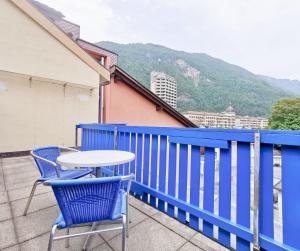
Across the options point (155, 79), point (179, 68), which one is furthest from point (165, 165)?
point (179, 68)

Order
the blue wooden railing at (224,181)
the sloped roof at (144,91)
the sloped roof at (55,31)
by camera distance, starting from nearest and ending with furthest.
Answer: the blue wooden railing at (224,181), the sloped roof at (55,31), the sloped roof at (144,91)

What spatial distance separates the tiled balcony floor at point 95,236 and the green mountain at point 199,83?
3079 cm

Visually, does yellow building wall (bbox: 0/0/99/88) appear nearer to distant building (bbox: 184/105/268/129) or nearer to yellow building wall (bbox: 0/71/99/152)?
yellow building wall (bbox: 0/71/99/152)

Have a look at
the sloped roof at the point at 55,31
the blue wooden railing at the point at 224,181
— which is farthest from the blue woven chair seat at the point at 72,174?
the sloped roof at the point at 55,31

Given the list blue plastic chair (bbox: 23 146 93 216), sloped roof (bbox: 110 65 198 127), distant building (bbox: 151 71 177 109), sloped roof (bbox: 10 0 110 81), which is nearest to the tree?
distant building (bbox: 151 71 177 109)

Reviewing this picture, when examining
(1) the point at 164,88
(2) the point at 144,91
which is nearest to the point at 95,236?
(2) the point at 144,91

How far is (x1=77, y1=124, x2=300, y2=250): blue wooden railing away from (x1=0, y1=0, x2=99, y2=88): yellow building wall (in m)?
4.71

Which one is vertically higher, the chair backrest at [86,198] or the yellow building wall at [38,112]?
the yellow building wall at [38,112]

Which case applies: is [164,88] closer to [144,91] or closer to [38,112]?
[144,91]

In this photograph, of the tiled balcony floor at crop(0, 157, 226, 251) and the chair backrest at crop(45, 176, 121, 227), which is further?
the tiled balcony floor at crop(0, 157, 226, 251)

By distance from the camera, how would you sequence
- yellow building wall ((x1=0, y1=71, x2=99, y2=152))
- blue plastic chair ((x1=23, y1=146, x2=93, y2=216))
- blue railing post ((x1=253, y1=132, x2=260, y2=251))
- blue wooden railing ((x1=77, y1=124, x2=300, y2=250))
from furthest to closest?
yellow building wall ((x1=0, y1=71, x2=99, y2=152)) < blue plastic chair ((x1=23, y1=146, x2=93, y2=216)) < blue railing post ((x1=253, y1=132, x2=260, y2=251)) < blue wooden railing ((x1=77, y1=124, x2=300, y2=250))

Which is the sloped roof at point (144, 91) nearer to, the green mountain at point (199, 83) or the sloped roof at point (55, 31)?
the sloped roof at point (55, 31)

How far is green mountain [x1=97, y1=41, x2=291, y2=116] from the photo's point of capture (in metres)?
37.2

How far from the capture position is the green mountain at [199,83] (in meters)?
37.2
